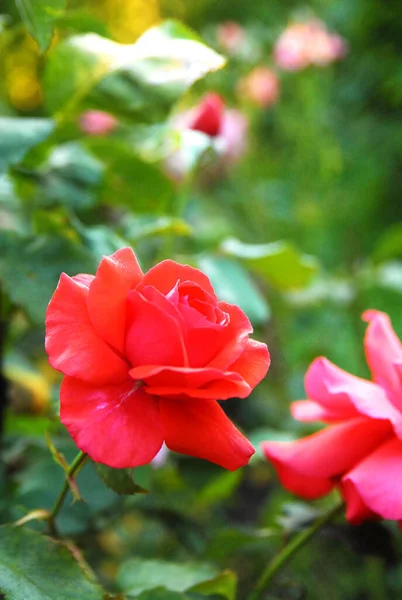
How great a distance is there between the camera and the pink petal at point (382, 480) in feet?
1.02

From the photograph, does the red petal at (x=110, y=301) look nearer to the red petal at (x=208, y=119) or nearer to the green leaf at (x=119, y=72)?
the green leaf at (x=119, y=72)

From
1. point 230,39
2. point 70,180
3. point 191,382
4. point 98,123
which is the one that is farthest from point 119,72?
point 230,39

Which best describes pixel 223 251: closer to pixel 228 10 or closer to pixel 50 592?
pixel 50 592

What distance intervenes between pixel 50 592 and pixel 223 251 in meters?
0.38

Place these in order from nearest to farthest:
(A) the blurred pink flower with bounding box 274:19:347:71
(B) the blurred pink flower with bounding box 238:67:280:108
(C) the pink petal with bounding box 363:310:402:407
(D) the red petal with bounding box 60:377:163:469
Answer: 1. (D) the red petal with bounding box 60:377:163:469
2. (C) the pink petal with bounding box 363:310:402:407
3. (A) the blurred pink flower with bounding box 274:19:347:71
4. (B) the blurred pink flower with bounding box 238:67:280:108

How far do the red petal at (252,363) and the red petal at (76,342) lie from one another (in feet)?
0.17

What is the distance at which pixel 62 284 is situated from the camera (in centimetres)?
29

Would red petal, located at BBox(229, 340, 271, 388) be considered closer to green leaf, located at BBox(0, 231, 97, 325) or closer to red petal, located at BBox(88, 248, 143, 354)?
red petal, located at BBox(88, 248, 143, 354)

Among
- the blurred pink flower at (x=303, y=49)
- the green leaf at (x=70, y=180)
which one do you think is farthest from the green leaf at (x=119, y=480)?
the blurred pink flower at (x=303, y=49)

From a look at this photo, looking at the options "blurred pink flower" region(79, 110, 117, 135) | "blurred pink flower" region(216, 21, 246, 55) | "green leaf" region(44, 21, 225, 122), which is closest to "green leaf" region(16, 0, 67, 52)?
"green leaf" region(44, 21, 225, 122)

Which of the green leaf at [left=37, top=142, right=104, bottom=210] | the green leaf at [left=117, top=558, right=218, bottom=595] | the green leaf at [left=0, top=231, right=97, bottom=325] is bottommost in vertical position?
the green leaf at [left=117, top=558, right=218, bottom=595]

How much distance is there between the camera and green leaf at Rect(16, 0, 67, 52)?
0.36 meters

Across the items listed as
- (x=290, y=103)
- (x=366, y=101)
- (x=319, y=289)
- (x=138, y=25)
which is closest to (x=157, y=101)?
(x=319, y=289)

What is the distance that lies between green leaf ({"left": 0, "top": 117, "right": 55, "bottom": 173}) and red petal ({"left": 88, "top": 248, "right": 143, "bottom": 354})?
0.16 meters
